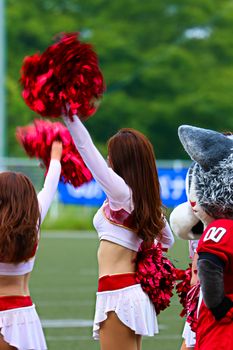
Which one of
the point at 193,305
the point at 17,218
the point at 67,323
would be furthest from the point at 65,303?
the point at 17,218

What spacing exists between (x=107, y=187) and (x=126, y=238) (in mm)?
287

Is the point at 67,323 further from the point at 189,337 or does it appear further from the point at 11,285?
the point at 11,285

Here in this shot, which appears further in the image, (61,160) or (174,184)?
(174,184)

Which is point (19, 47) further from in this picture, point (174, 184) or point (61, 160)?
point (61, 160)

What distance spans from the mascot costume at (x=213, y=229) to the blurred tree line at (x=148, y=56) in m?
27.0

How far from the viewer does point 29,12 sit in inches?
1273

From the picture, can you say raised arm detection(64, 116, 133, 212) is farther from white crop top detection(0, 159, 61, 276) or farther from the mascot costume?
the mascot costume

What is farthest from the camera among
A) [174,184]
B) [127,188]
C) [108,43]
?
[108,43]

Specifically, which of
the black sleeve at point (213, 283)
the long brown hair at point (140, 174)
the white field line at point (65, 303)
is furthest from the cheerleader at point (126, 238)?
the white field line at point (65, 303)

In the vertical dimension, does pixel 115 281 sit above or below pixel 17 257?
below

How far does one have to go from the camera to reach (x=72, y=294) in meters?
10.2

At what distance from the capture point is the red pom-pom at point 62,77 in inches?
160

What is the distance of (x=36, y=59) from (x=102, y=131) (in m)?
28.4

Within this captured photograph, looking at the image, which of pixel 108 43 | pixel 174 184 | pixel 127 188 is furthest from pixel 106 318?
pixel 108 43
